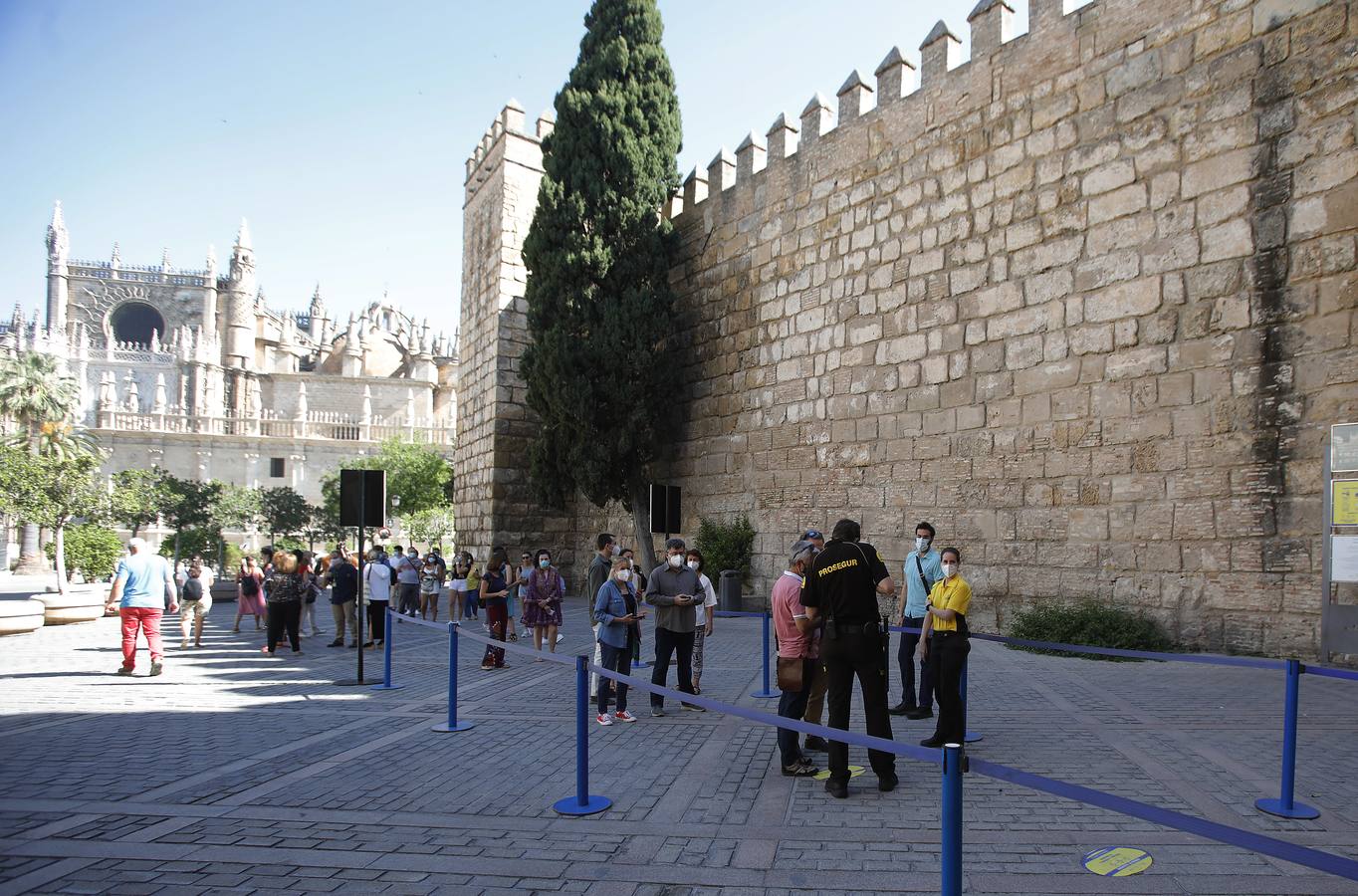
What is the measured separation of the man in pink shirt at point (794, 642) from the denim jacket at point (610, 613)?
1.77 m

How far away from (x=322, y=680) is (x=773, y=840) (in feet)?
23.0

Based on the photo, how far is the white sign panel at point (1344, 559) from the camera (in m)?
7.12

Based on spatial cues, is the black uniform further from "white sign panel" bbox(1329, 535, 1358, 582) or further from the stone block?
the stone block

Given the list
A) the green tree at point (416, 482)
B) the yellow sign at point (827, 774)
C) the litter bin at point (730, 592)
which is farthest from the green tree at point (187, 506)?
the yellow sign at point (827, 774)

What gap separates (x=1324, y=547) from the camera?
7.45m

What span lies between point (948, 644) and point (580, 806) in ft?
8.60

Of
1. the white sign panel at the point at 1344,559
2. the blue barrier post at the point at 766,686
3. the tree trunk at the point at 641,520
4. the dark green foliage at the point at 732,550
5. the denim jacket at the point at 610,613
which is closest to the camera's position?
the white sign panel at the point at 1344,559

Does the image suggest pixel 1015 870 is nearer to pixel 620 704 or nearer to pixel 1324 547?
pixel 620 704

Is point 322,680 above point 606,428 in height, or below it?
below

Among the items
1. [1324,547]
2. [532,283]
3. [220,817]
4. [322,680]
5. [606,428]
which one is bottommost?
[322,680]

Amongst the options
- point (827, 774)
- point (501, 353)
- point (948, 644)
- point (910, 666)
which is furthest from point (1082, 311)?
point (501, 353)

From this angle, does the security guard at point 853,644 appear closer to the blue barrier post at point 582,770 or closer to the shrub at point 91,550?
the blue barrier post at point 582,770

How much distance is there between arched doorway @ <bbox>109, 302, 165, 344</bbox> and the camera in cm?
7206

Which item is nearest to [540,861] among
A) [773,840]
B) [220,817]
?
[773,840]
